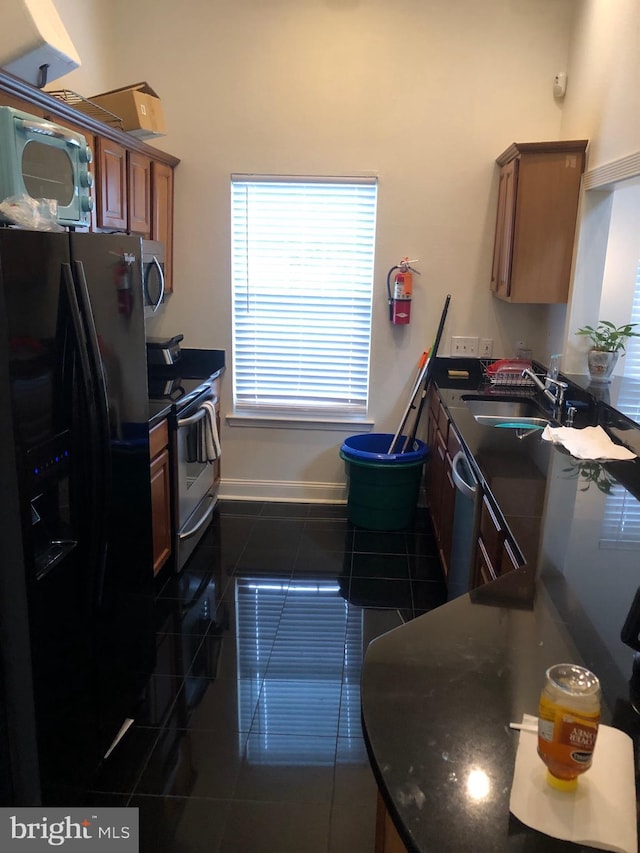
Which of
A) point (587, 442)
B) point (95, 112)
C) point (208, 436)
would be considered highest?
point (95, 112)

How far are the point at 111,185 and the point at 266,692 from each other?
7.61 feet

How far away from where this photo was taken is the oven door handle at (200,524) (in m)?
3.25

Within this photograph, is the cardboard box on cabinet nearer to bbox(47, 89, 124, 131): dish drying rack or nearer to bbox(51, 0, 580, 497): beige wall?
bbox(47, 89, 124, 131): dish drying rack

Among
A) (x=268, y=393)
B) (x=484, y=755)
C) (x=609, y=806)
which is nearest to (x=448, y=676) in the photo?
(x=484, y=755)

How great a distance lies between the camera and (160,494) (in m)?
2.98

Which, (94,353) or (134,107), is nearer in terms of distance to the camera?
(94,353)

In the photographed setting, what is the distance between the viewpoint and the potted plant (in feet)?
10.2

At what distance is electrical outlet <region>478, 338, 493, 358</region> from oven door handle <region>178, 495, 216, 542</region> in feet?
6.19

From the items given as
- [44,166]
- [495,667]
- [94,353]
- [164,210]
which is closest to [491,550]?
[495,667]

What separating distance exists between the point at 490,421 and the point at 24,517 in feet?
7.27

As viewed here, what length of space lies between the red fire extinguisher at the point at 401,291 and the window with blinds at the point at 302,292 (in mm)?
157

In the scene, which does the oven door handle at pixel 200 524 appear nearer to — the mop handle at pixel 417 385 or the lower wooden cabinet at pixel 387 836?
the mop handle at pixel 417 385

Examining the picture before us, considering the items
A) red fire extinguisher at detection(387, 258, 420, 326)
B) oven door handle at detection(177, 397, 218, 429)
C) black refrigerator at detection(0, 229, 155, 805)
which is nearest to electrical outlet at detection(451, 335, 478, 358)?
red fire extinguisher at detection(387, 258, 420, 326)

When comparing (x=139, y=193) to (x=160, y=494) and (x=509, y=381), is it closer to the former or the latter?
(x=160, y=494)
